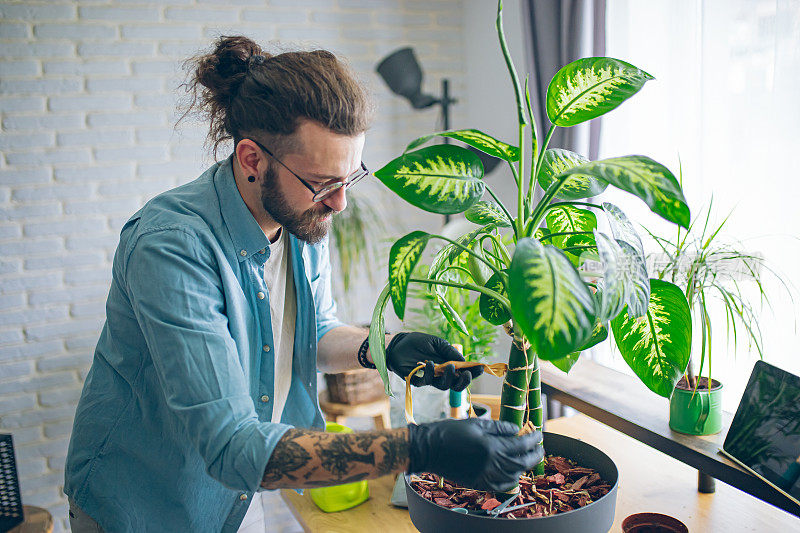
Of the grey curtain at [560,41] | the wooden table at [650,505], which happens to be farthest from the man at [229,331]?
the grey curtain at [560,41]

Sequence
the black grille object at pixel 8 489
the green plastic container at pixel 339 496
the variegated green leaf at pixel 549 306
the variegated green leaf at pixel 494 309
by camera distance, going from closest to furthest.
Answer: the variegated green leaf at pixel 549 306, the variegated green leaf at pixel 494 309, the green plastic container at pixel 339 496, the black grille object at pixel 8 489

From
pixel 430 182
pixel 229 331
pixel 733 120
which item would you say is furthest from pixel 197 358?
pixel 733 120

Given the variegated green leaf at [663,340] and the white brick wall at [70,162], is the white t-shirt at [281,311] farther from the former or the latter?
the white brick wall at [70,162]

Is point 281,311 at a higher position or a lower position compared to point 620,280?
lower

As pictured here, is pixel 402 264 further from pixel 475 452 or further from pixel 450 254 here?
pixel 475 452

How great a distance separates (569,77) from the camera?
867 millimetres

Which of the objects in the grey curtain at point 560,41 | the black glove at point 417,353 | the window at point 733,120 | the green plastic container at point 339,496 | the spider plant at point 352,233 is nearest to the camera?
the black glove at point 417,353

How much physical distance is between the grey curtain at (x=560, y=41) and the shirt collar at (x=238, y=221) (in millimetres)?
1257

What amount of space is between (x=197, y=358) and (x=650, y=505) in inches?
37.6

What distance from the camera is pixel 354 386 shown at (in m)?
2.45

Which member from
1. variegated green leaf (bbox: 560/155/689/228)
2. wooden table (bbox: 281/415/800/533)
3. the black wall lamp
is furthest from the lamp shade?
variegated green leaf (bbox: 560/155/689/228)

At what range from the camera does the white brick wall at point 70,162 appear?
2385mm

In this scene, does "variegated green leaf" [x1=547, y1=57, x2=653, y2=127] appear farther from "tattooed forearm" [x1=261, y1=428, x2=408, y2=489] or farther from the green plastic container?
the green plastic container

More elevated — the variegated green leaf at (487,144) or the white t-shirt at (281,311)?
the variegated green leaf at (487,144)
